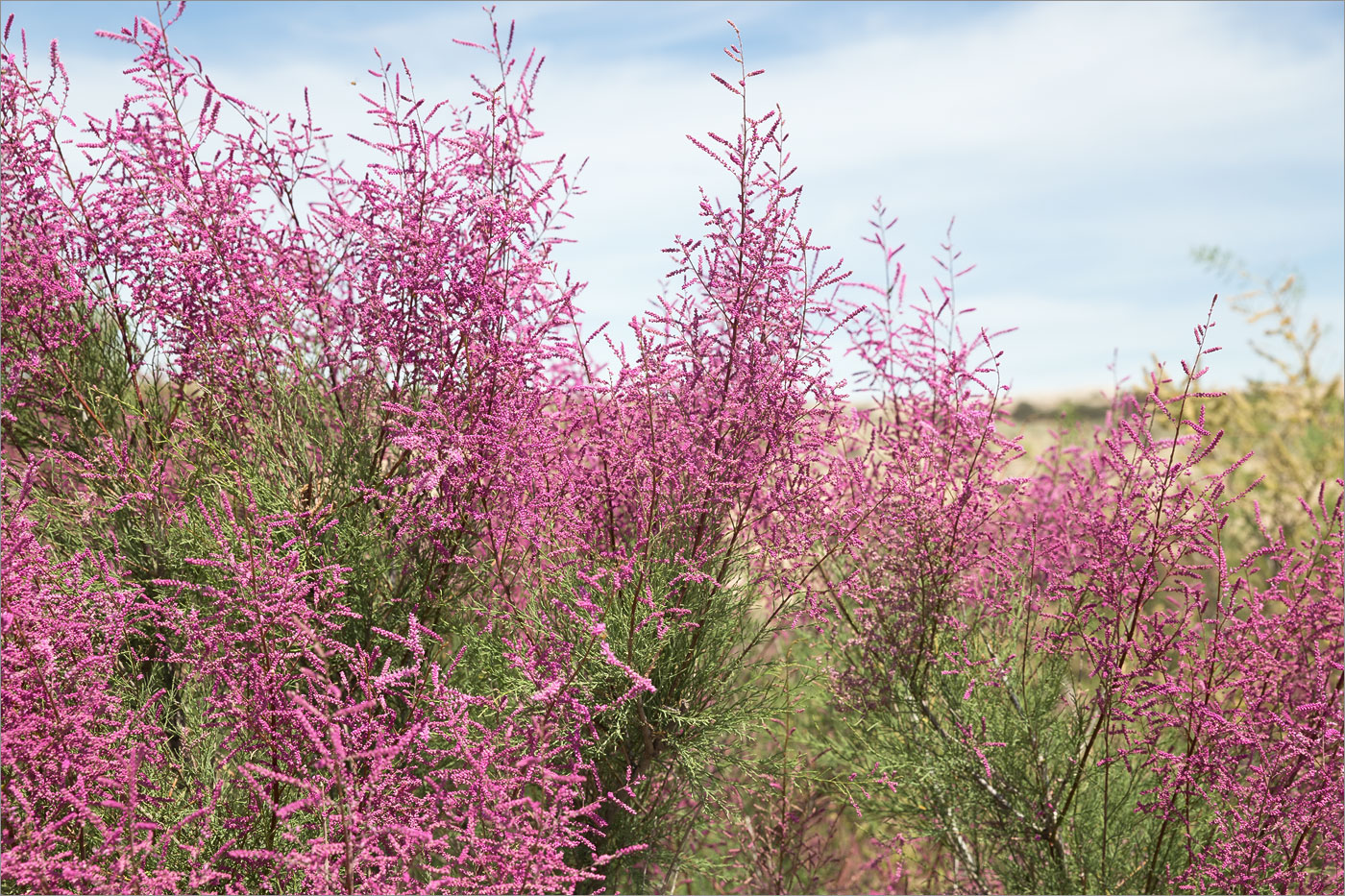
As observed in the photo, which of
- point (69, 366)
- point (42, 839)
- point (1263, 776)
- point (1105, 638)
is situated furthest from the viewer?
point (69, 366)

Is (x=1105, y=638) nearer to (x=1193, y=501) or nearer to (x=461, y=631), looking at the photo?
(x=1193, y=501)

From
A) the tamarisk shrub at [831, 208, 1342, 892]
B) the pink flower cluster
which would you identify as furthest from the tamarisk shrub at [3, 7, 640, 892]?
the tamarisk shrub at [831, 208, 1342, 892]

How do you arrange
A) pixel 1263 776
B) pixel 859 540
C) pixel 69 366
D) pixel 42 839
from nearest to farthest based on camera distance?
pixel 42 839
pixel 1263 776
pixel 859 540
pixel 69 366

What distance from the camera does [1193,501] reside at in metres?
3.15

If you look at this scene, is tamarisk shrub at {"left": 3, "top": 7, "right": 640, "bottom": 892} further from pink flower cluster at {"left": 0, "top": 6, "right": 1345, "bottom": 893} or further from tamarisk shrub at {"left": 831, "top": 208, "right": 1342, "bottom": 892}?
tamarisk shrub at {"left": 831, "top": 208, "right": 1342, "bottom": 892}

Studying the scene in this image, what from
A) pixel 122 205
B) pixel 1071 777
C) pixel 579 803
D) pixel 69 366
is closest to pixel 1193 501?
pixel 1071 777

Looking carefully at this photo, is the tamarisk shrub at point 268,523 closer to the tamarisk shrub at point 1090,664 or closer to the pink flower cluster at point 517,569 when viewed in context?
the pink flower cluster at point 517,569

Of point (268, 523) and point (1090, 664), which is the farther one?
point (1090, 664)

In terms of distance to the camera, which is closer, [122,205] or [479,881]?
[479,881]

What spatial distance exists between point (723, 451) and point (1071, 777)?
1836 millimetres

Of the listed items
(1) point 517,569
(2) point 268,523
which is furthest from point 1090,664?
(2) point 268,523

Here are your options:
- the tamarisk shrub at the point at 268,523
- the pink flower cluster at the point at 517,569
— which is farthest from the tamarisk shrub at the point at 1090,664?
the tamarisk shrub at the point at 268,523

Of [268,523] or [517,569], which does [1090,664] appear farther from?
[268,523]

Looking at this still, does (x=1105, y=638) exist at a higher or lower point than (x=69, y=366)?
lower
